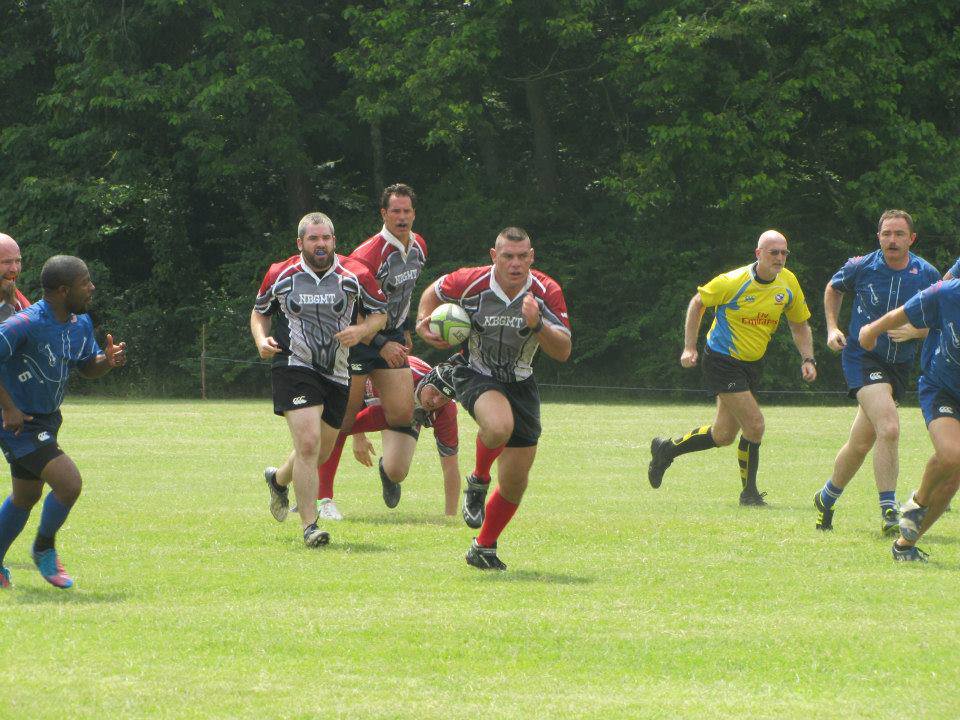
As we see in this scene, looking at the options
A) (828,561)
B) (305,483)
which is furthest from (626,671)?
(305,483)

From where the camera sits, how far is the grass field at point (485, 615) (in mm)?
5250

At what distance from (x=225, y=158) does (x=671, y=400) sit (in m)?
11.9

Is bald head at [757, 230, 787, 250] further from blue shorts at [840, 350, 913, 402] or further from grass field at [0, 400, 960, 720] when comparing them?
grass field at [0, 400, 960, 720]

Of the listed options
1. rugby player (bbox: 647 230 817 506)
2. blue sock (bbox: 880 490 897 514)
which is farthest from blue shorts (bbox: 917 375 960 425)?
rugby player (bbox: 647 230 817 506)

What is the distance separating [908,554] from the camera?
28.2 ft

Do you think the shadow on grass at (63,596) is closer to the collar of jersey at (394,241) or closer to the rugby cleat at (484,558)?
the rugby cleat at (484,558)

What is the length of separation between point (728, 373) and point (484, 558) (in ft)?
15.2

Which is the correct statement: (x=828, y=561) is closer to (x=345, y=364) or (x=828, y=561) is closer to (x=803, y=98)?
(x=345, y=364)

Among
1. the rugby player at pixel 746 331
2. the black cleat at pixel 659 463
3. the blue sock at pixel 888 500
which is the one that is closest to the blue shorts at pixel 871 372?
the blue sock at pixel 888 500

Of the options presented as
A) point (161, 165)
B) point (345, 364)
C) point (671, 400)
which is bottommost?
point (671, 400)

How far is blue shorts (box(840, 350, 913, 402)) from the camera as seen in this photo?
33.8ft

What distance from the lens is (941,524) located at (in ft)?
35.2

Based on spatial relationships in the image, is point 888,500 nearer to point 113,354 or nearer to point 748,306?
point 748,306

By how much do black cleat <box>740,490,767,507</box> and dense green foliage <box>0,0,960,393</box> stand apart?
769 inches
